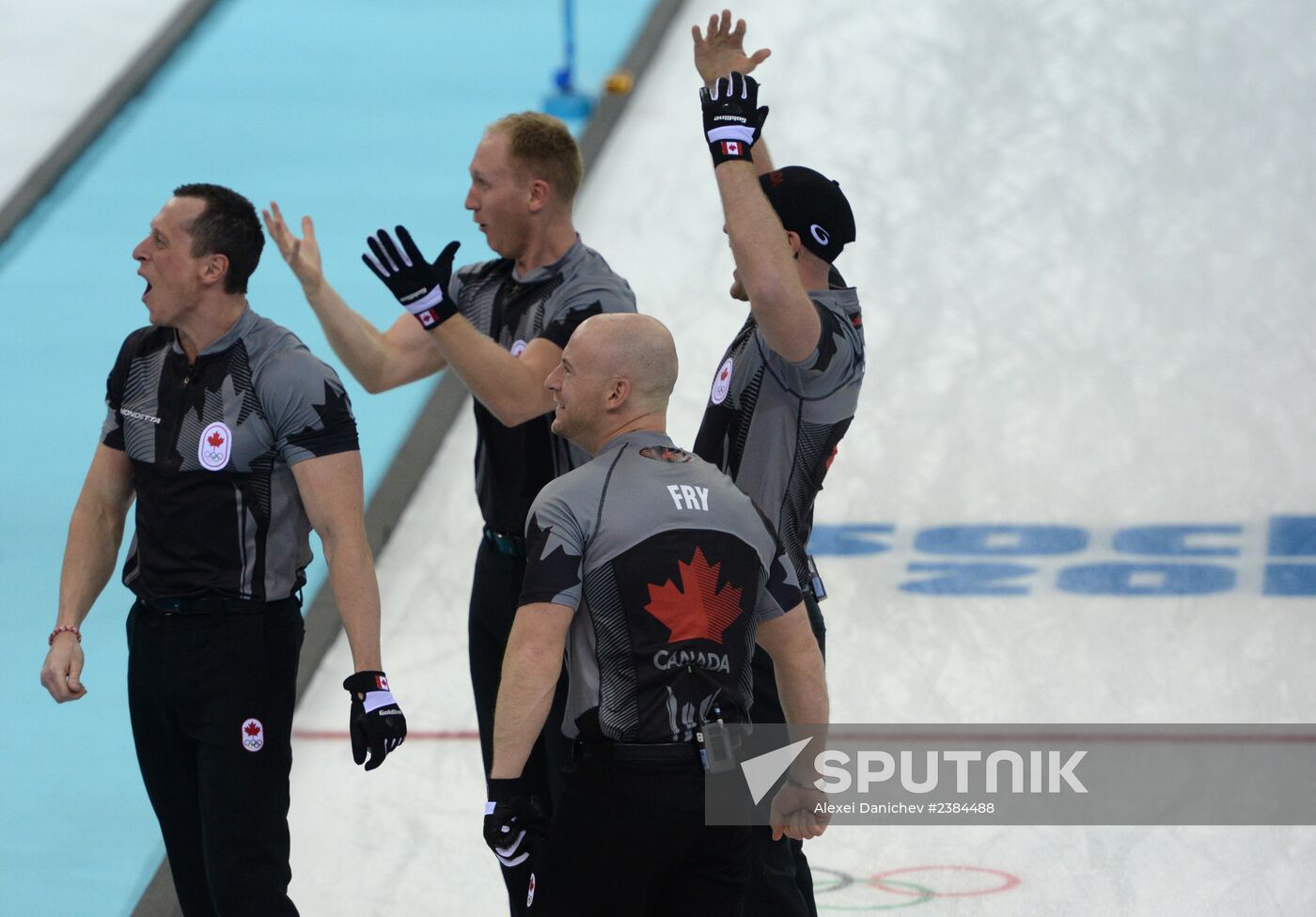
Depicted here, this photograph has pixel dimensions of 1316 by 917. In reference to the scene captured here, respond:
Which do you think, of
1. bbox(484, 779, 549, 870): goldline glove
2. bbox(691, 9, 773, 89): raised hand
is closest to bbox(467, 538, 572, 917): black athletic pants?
bbox(484, 779, 549, 870): goldline glove

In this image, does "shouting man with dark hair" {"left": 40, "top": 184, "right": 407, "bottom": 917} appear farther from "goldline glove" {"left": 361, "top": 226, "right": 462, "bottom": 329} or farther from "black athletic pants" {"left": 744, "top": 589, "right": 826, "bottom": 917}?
"black athletic pants" {"left": 744, "top": 589, "right": 826, "bottom": 917}

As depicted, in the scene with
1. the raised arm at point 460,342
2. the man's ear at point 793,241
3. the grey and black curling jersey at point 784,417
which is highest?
the man's ear at point 793,241

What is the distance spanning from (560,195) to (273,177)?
4.67 m

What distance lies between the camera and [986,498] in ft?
20.1

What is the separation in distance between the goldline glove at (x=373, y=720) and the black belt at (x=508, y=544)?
542 millimetres

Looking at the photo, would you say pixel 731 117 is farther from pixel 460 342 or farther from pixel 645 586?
pixel 645 586

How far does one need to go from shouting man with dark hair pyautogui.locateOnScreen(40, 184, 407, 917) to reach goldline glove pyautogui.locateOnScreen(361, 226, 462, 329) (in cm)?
24

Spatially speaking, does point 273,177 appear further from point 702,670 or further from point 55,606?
point 702,670

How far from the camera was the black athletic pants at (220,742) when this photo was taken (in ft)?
10.5

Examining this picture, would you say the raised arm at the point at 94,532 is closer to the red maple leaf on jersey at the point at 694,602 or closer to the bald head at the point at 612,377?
the bald head at the point at 612,377

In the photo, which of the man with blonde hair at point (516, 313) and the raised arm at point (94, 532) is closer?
the raised arm at point (94, 532)

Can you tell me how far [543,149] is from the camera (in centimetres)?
385

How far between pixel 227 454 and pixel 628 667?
1.04 meters

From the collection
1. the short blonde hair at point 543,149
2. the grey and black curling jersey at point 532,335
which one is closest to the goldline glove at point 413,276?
the grey and black curling jersey at point 532,335
